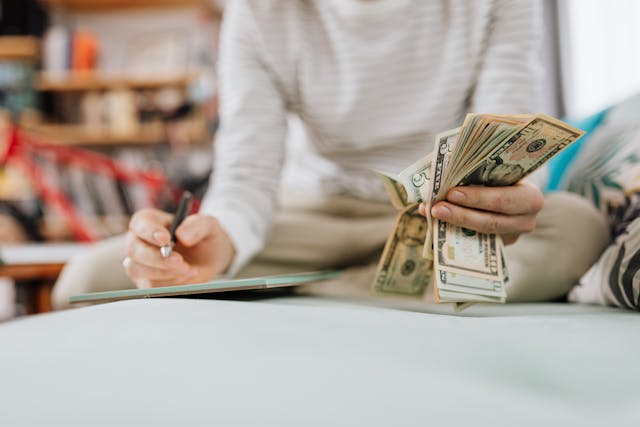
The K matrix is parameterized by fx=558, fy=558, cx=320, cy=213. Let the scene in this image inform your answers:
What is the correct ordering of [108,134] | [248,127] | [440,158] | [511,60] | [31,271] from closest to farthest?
[440,158], [511,60], [248,127], [31,271], [108,134]

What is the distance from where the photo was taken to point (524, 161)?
0.59 metres

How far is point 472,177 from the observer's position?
59cm

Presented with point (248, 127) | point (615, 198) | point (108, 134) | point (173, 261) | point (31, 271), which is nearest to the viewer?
point (173, 261)

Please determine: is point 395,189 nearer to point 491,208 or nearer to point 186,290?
point 491,208

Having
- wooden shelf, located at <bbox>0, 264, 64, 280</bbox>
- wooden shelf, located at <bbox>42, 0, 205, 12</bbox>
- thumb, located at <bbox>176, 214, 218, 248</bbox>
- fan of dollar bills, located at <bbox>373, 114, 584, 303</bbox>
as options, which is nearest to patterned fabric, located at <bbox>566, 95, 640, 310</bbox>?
fan of dollar bills, located at <bbox>373, 114, 584, 303</bbox>

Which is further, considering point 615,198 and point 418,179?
point 615,198

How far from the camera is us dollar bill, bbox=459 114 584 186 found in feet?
1.78

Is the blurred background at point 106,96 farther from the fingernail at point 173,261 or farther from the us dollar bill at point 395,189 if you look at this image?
the us dollar bill at point 395,189

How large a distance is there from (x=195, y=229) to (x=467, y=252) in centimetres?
33

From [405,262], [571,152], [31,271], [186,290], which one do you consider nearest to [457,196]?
[405,262]

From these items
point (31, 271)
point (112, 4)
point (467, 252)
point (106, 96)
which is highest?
point (112, 4)

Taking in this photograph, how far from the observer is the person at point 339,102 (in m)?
0.89

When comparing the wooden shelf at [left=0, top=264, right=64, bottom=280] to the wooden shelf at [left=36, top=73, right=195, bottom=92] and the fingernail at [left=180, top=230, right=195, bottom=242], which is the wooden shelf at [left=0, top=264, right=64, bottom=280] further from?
the wooden shelf at [left=36, top=73, right=195, bottom=92]

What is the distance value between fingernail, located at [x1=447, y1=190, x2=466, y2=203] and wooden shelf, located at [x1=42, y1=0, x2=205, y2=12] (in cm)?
359
